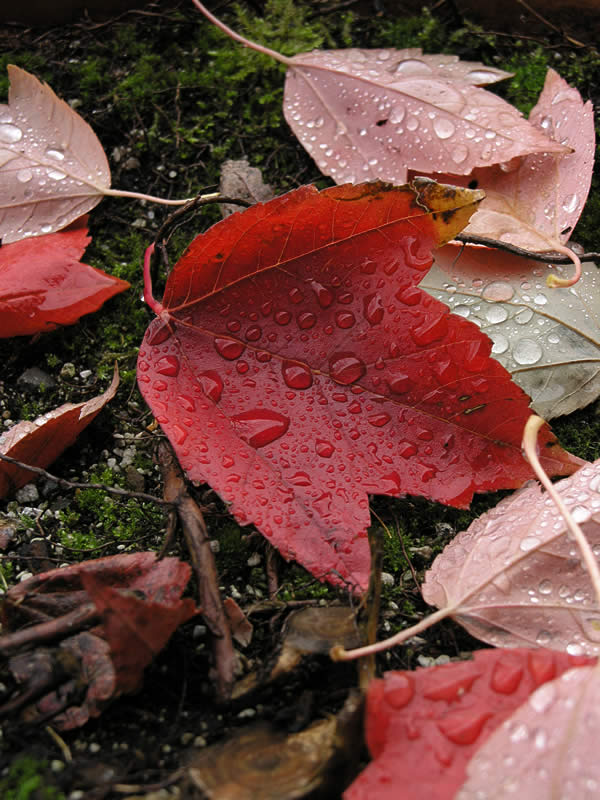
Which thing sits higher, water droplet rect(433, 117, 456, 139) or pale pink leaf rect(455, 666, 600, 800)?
water droplet rect(433, 117, 456, 139)

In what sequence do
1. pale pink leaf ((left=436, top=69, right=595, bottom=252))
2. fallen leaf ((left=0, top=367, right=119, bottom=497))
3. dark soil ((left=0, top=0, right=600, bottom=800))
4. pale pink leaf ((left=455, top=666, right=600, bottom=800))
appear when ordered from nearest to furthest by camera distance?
pale pink leaf ((left=455, top=666, right=600, bottom=800))
dark soil ((left=0, top=0, right=600, bottom=800))
fallen leaf ((left=0, top=367, right=119, bottom=497))
pale pink leaf ((left=436, top=69, right=595, bottom=252))

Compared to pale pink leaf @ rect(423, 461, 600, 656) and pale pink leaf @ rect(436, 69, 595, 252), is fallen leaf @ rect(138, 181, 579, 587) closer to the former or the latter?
pale pink leaf @ rect(423, 461, 600, 656)

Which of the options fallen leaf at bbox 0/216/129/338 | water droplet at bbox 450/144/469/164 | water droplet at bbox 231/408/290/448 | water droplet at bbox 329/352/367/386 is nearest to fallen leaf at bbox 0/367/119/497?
fallen leaf at bbox 0/216/129/338

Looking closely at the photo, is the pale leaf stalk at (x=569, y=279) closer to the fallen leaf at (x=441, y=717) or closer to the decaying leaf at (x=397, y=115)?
the decaying leaf at (x=397, y=115)

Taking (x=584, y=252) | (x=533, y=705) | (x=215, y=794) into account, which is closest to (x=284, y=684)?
(x=215, y=794)

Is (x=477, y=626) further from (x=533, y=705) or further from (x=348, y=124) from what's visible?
(x=348, y=124)

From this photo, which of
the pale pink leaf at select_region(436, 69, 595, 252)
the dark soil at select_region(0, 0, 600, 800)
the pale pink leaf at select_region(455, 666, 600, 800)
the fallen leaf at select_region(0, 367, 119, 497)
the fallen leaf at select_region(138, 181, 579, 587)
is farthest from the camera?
the pale pink leaf at select_region(436, 69, 595, 252)

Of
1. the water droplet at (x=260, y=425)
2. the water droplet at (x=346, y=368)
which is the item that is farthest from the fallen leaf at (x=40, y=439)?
the water droplet at (x=346, y=368)
